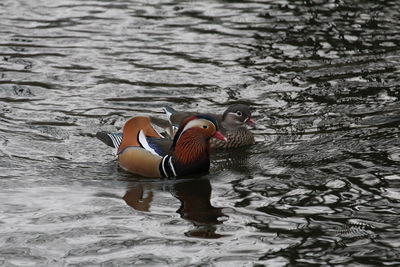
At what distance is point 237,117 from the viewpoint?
1304 centimetres

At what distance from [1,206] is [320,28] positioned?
8.95 metres

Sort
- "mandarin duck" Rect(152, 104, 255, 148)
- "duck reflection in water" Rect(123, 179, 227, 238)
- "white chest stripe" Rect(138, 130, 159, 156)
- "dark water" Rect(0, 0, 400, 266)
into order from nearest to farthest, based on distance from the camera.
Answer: "dark water" Rect(0, 0, 400, 266) → "duck reflection in water" Rect(123, 179, 227, 238) → "white chest stripe" Rect(138, 130, 159, 156) → "mandarin duck" Rect(152, 104, 255, 148)

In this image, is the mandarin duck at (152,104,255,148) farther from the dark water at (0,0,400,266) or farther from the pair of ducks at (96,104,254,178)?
the pair of ducks at (96,104,254,178)

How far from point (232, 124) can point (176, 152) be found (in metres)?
1.40

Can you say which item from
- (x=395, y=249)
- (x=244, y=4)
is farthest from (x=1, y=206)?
A: (x=244, y=4)

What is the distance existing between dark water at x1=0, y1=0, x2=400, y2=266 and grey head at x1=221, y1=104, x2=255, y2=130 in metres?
0.32

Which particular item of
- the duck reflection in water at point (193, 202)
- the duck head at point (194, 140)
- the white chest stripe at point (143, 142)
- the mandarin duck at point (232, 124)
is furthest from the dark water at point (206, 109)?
the white chest stripe at point (143, 142)

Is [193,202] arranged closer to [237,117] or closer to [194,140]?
[194,140]

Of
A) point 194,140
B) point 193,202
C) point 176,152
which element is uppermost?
point 194,140

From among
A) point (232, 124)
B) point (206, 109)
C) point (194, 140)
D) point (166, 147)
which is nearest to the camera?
point (194, 140)

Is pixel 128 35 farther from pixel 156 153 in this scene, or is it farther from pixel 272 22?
pixel 156 153

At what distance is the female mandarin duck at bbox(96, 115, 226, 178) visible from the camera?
38.5 ft

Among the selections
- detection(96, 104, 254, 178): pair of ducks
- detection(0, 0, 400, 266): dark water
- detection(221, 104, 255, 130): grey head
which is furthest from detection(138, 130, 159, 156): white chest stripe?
detection(221, 104, 255, 130): grey head

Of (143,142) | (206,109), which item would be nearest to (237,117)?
(206,109)
